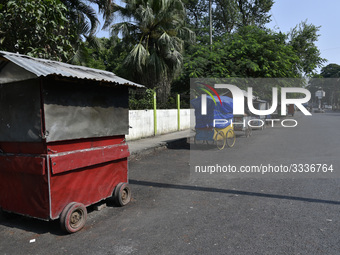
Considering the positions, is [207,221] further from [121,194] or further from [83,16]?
[83,16]

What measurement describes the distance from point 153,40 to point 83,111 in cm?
1725

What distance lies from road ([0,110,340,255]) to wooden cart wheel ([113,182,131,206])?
0.12 meters

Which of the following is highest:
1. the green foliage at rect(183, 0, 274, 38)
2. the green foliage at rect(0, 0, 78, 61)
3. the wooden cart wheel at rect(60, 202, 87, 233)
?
the green foliage at rect(183, 0, 274, 38)

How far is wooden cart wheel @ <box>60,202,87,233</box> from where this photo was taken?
3.98 metres

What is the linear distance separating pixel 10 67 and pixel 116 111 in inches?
66.4

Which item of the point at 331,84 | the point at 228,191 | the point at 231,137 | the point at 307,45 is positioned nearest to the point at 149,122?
the point at 231,137

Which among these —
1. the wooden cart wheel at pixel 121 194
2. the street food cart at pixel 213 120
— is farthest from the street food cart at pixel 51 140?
the street food cart at pixel 213 120

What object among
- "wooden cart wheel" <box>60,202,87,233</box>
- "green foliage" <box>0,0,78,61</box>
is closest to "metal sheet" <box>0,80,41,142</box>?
"wooden cart wheel" <box>60,202,87,233</box>

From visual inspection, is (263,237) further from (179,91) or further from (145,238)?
(179,91)

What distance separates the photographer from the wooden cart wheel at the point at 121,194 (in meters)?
5.04

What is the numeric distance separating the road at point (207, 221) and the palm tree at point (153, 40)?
1336 centimetres

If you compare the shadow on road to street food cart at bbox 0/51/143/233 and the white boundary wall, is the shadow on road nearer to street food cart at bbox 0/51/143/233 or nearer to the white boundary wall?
street food cart at bbox 0/51/143/233

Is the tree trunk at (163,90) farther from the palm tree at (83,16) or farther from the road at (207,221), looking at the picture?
the road at (207,221)

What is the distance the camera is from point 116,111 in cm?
512
